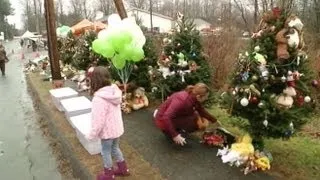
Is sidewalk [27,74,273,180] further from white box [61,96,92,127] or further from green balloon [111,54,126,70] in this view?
green balloon [111,54,126,70]

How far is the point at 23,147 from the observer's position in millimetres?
9469

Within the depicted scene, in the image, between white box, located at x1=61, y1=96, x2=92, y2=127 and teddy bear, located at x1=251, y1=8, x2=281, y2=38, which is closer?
teddy bear, located at x1=251, y1=8, x2=281, y2=38

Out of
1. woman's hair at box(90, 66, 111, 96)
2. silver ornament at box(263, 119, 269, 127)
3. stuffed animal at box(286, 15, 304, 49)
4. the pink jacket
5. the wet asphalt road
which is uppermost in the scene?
stuffed animal at box(286, 15, 304, 49)

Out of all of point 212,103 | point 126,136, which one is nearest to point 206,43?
point 212,103

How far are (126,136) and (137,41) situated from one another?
7.72 ft

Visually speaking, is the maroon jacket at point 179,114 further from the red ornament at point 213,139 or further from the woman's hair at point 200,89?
the red ornament at point 213,139

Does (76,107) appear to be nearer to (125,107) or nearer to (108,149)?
(125,107)

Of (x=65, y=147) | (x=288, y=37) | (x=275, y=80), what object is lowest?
(x=65, y=147)

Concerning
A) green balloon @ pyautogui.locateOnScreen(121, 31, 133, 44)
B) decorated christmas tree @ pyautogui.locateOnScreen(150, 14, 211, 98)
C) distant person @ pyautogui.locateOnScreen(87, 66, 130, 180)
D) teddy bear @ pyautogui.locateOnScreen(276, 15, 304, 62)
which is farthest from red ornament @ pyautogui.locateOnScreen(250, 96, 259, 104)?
green balloon @ pyautogui.locateOnScreen(121, 31, 133, 44)

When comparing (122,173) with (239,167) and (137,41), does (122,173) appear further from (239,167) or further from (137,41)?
(137,41)

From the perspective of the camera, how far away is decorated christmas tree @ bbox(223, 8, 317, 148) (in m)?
5.93

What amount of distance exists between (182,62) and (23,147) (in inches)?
150

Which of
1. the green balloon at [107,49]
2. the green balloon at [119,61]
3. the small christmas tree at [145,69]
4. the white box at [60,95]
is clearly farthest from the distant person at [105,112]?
the white box at [60,95]

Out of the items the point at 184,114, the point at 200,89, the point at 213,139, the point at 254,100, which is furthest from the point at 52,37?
the point at 254,100
